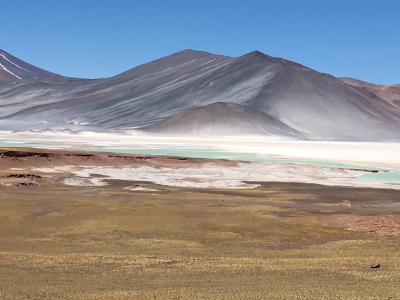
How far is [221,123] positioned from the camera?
15312 centimetres

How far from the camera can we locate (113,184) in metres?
32.5

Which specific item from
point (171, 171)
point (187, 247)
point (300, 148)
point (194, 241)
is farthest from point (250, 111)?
point (187, 247)

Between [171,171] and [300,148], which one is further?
[300,148]

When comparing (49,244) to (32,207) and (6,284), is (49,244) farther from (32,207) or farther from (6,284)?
(32,207)

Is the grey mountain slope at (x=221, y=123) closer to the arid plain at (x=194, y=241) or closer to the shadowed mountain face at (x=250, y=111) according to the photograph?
the shadowed mountain face at (x=250, y=111)

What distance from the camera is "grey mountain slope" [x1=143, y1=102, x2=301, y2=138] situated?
5886 inches

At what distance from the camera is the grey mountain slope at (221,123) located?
150 meters

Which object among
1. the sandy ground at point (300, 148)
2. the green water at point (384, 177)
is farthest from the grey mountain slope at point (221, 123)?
the green water at point (384, 177)

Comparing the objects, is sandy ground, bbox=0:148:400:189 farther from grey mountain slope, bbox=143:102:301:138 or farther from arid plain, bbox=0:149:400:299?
grey mountain slope, bbox=143:102:301:138

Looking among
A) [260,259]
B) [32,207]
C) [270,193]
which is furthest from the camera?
[270,193]

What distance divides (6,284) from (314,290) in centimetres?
448

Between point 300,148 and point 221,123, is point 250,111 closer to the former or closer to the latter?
point 221,123

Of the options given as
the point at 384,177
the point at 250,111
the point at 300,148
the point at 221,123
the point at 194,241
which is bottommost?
the point at 194,241

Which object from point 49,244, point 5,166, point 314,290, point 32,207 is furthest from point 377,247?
point 5,166
